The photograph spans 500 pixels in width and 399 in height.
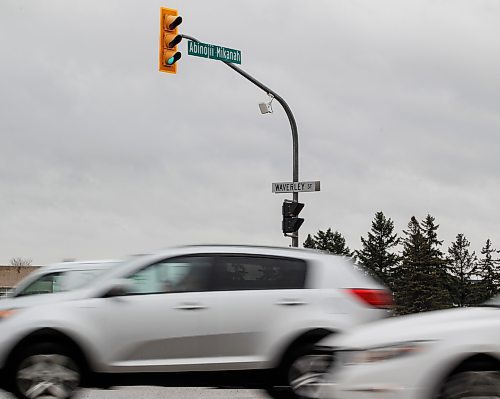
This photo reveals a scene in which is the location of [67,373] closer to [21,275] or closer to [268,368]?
[268,368]

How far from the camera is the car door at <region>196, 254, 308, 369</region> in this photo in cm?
946

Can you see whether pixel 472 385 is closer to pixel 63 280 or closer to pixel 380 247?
pixel 63 280

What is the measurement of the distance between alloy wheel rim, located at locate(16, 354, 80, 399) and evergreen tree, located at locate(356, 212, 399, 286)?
127 metres

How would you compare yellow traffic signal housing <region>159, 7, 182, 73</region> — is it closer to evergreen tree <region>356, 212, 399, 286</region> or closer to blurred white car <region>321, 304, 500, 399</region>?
blurred white car <region>321, 304, 500, 399</region>

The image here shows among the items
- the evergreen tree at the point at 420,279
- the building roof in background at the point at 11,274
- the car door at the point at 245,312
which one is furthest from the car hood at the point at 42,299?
the evergreen tree at the point at 420,279

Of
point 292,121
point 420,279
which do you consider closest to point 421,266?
point 420,279

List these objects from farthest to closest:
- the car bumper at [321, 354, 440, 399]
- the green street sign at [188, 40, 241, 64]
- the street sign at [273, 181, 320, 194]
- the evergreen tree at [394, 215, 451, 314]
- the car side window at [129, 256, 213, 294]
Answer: the evergreen tree at [394, 215, 451, 314], the street sign at [273, 181, 320, 194], the green street sign at [188, 40, 241, 64], the car side window at [129, 256, 213, 294], the car bumper at [321, 354, 440, 399]

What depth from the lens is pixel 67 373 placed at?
937cm

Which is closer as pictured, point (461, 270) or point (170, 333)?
point (170, 333)

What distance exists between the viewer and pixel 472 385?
6531mm

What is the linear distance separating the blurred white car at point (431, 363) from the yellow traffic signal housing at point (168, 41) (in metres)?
12.3

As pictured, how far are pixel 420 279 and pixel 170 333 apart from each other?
11326 centimetres

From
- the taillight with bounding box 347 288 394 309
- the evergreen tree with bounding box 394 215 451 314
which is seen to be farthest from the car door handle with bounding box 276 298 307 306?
the evergreen tree with bounding box 394 215 451 314

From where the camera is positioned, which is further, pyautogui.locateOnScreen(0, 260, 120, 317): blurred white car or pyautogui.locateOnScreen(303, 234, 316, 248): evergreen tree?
pyautogui.locateOnScreen(303, 234, 316, 248): evergreen tree
